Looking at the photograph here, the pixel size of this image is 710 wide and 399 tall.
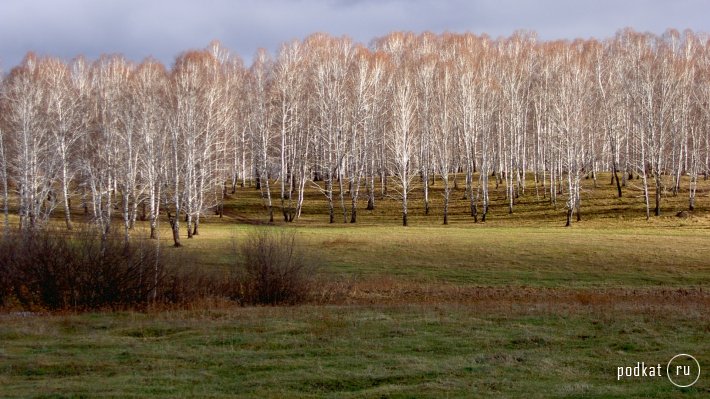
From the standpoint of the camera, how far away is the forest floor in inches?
438

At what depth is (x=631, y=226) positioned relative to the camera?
48.5m

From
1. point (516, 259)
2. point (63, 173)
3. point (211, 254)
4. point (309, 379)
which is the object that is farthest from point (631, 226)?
point (309, 379)

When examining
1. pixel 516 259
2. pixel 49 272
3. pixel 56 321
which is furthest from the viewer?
pixel 516 259

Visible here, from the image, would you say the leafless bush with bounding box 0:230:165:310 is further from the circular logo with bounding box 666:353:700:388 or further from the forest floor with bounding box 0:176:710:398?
the circular logo with bounding box 666:353:700:388

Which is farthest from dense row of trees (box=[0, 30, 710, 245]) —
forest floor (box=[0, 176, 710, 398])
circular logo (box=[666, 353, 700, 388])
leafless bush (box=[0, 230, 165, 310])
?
circular logo (box=[666, 353, 700, 388])

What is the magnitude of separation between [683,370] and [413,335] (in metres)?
5.69

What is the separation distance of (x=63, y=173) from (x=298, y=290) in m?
26.6

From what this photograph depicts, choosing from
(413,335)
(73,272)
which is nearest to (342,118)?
(73,272)

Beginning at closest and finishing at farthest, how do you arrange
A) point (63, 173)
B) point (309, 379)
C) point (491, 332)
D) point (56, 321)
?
point (309, 379) → point (491, 332) → point (56, 321) → point (63, 173)

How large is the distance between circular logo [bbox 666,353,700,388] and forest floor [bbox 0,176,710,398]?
151 millimetres

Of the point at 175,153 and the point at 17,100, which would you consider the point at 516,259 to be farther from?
the point at 17,100

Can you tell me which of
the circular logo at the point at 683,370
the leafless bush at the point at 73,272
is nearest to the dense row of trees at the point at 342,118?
the leafless bush at the point at 73,272

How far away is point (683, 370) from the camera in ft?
38.9

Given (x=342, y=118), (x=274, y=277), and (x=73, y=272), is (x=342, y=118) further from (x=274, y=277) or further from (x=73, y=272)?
(x=73, y=272)
